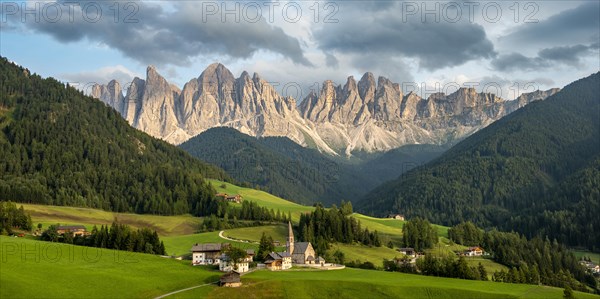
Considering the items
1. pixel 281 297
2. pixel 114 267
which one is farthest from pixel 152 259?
pixel 281 297

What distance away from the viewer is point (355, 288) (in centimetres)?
9131

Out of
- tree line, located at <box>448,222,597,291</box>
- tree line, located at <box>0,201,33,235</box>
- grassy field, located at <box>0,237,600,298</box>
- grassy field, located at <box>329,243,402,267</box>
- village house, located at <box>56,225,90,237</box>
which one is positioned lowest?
tree line, located at <box>448,222,597,291</box>

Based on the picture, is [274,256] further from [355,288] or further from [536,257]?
[536,257]

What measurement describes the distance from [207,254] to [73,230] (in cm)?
4179

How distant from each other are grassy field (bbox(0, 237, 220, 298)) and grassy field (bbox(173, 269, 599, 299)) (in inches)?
315

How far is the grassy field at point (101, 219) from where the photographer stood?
164 meters

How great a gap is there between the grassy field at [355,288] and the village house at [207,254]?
19353 millimetres

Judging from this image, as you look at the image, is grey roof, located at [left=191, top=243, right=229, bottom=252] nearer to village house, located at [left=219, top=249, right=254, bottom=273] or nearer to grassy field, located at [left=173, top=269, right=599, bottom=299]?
village house, located at [left=219, top=249, right=254, bottom=273]

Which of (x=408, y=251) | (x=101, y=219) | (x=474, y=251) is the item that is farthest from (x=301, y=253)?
(x=101, y=219)

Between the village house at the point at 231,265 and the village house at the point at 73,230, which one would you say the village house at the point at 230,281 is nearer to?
the village house at the point at 231,265

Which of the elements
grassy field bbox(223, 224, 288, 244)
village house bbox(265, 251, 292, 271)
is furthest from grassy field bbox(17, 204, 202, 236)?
village house bbox(265, 251, 292, 271)

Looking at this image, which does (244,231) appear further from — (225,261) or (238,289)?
(238,289)

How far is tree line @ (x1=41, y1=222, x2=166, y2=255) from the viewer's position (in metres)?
128

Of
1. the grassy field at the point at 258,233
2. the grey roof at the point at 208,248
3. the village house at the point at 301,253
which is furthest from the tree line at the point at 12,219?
the village house at the point at 301,253
